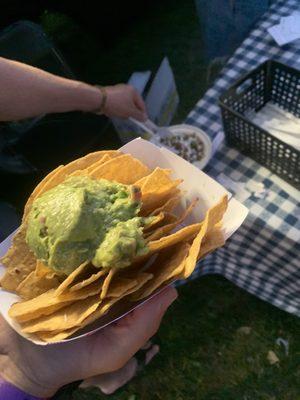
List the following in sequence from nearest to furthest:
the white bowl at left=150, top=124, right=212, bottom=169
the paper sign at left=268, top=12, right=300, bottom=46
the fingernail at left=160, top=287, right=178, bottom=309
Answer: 1. the fingernail at left=160, top=287, right=178, bottom=309
2. the white bowl at left=150, top=124, right=212, bottom=169
3. the paper sign at left=268, top=12, right=300, bottom=46

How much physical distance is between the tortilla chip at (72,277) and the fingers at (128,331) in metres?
0.26

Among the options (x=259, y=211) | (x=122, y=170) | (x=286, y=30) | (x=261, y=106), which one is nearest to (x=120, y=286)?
(x=122, y=170)

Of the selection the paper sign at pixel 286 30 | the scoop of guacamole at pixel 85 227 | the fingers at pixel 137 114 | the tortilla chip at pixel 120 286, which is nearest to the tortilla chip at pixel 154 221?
the scoop of guacamole at pixel 85 227

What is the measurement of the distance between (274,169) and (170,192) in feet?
1.66

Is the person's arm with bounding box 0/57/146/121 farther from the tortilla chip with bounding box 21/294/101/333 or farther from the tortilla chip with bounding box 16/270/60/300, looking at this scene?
the tortilla chip with bounding box 21/294/101/333

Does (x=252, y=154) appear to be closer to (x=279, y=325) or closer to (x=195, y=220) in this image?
(x=195, y=220)

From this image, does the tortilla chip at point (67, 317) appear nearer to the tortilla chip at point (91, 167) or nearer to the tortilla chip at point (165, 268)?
the tortilla chip at point (165, 268)

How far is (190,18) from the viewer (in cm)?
350

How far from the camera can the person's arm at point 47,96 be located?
1497mm

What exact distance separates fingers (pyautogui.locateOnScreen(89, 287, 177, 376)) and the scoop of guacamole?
27 centimetres

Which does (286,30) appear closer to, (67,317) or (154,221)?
(154,221)

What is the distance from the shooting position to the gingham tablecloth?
4.14 ft

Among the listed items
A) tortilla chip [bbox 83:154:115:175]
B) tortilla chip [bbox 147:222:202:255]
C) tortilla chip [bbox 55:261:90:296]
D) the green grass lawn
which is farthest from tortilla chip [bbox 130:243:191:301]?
the green grass lawn

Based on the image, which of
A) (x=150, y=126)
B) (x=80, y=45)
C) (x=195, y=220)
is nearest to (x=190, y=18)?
(x=80, y=45)
